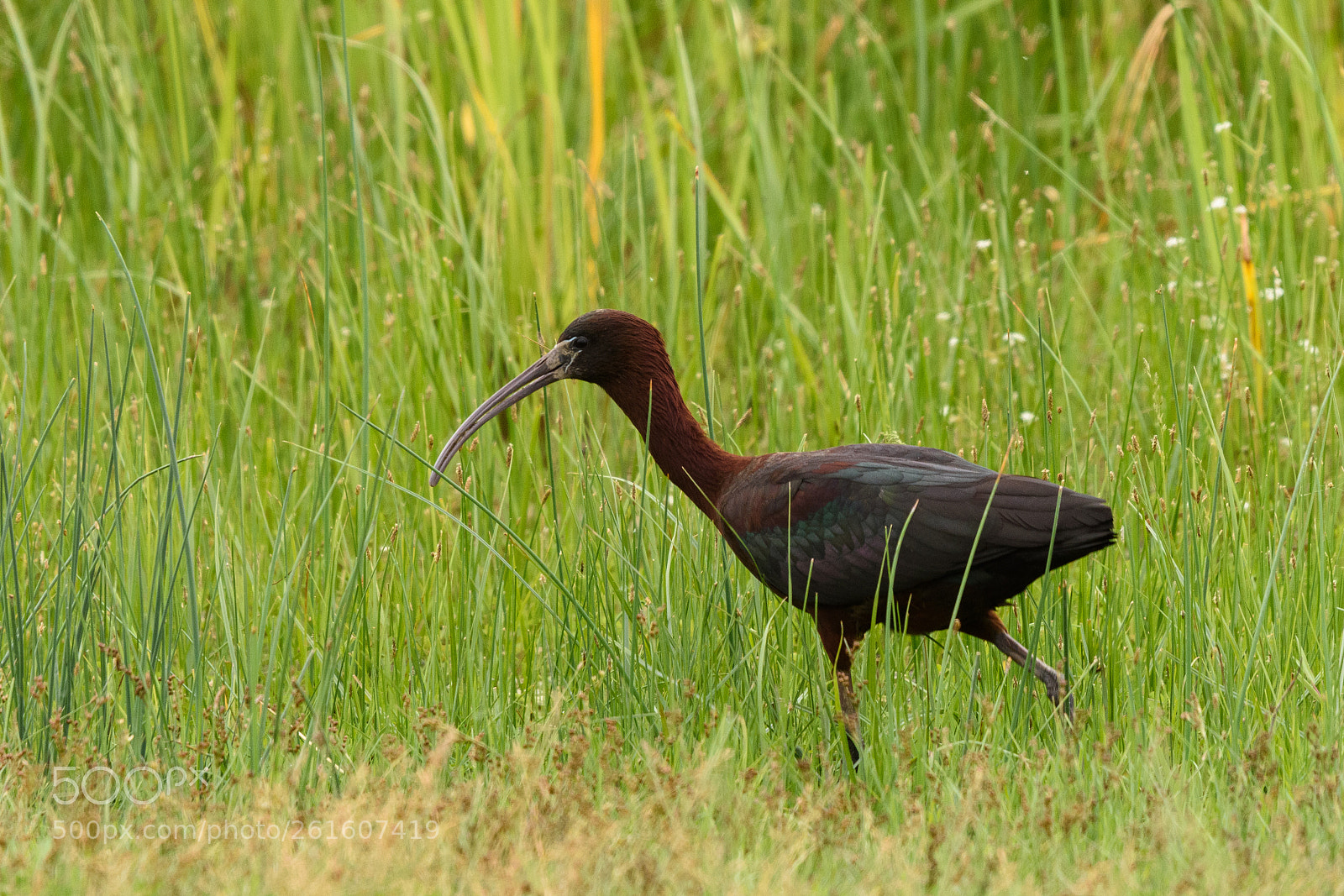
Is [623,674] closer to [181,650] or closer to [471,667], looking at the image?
[471,667]

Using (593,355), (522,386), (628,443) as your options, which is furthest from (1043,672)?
(628,443)

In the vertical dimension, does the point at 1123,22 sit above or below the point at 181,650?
above

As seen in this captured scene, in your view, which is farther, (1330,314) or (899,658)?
(1330,314)

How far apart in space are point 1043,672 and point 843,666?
1.55ft

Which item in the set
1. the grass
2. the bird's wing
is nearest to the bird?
the bird's wing

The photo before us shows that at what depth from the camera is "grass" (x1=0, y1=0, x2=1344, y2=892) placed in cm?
265

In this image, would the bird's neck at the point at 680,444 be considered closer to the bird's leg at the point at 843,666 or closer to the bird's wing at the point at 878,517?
the bird's wing at the point at 878,517

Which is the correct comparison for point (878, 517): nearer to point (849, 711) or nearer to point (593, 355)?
point (849, 711)

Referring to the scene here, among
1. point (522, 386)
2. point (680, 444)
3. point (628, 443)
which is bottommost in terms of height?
point (628, 443)

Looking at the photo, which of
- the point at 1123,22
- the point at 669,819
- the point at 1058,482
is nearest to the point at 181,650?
the point at 669,819

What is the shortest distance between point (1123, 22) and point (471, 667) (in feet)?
16.1

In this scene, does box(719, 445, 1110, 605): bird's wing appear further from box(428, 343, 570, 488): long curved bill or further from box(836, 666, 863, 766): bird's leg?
box(428, 343, 570, 488): long curved bill

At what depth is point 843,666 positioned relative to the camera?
3.50 metres

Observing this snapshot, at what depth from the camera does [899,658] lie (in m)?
3.54
